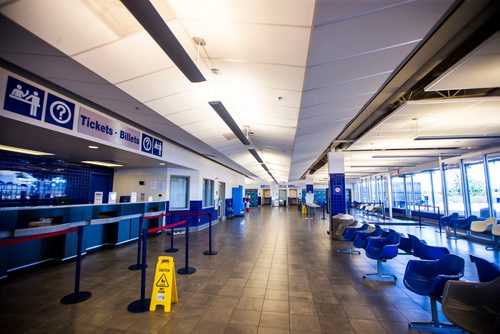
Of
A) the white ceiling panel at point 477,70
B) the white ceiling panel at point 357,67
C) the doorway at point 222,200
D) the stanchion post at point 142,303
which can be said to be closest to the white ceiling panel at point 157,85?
the white ceiling panel at point 357,67

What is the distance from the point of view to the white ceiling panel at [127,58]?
8.14 ft

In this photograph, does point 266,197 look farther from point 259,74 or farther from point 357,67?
point 357,67

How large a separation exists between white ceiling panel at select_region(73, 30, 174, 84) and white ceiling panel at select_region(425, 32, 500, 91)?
368 cm

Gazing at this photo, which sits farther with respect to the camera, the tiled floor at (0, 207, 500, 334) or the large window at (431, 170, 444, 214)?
the large window at (431, 170, 444, 214)

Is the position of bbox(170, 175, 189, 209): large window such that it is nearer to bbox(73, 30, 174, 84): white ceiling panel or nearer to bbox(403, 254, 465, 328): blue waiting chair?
bbox(73, 30, 174, 84): white ceiling panel

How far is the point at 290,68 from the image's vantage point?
2.92 m

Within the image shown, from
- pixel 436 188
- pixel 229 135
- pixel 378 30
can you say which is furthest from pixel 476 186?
pixel 378 30

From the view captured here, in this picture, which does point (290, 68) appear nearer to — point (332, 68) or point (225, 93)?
point (332, 68)

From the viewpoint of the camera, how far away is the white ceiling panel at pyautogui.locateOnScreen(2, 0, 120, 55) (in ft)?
6.32

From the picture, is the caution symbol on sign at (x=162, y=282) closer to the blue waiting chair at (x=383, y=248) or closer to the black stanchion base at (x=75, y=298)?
the black stanchion base at (x=75, y=298)

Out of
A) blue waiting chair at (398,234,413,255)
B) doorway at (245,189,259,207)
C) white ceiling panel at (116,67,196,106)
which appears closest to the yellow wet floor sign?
white ceiling panel at (116,67,196,106)

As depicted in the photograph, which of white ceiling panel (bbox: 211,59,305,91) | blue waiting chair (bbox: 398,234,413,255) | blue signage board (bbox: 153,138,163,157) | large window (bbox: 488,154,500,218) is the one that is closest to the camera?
white ceiling panel (bbox: 211,59,305,91)

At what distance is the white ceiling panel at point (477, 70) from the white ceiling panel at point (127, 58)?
368 cm

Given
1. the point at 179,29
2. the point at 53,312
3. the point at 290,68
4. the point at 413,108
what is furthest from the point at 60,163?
the point at 413,108
